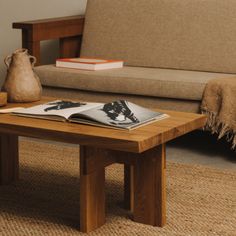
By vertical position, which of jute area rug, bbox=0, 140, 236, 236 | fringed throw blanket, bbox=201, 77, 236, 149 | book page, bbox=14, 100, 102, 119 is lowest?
jute area rug, bbox=0, 140, 236, 236

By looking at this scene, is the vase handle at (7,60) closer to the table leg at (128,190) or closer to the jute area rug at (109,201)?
the jute area rug at (109,201)

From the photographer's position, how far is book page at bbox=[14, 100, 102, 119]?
201 cm

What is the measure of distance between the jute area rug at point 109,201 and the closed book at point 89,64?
1.90 ft

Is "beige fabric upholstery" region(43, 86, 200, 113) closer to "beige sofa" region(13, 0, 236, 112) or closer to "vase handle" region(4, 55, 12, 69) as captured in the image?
"beige sofa" region(13, 0, 236, 112)

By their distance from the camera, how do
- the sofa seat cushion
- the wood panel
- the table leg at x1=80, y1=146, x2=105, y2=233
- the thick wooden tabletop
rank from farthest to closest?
1. the wood panel
2. the sofa seat cushion
3. the table leg at x1=80, y1=146, x2=105, y2=233
4. the thick wooden tabletop

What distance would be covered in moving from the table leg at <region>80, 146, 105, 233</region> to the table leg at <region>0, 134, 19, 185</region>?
514 mm

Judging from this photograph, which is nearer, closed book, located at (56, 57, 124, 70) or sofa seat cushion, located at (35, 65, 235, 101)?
sofa seat cushion, located at (35, 65, 235, 101)

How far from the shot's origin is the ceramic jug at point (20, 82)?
89.3 inches

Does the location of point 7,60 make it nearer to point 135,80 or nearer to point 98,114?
point 98,114

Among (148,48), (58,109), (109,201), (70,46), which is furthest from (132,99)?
(58,109)

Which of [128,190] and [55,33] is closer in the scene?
[128,190]

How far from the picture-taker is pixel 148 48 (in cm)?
346

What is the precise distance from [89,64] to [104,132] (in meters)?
1.47

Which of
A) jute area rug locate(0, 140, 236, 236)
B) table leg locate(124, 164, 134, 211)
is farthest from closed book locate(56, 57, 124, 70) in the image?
table leg locate(124, 164, 134, 211)
